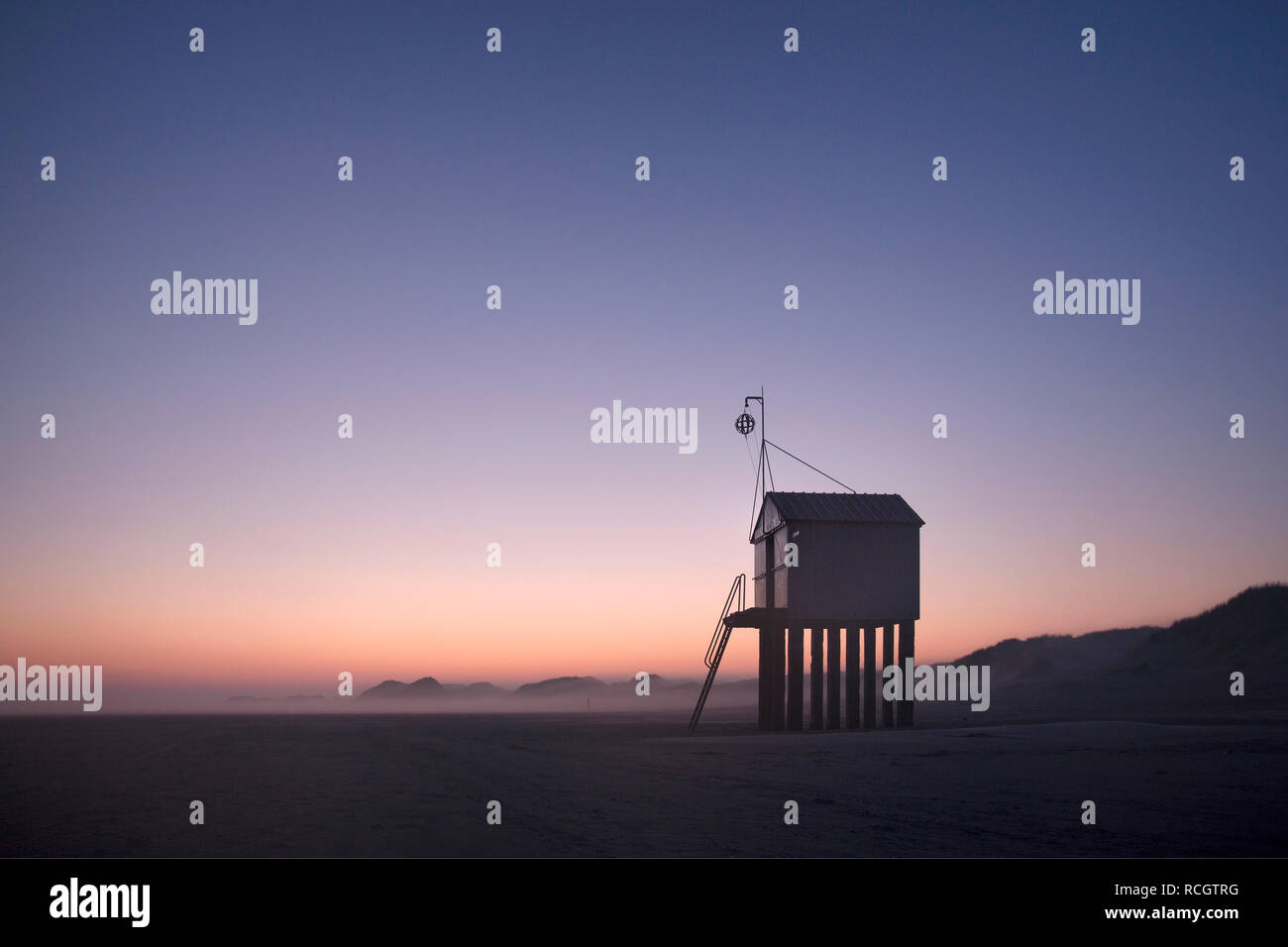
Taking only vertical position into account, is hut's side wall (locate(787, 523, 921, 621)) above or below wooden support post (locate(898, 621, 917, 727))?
above

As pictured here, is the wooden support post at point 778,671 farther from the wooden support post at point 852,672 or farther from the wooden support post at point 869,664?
the wooden support post at point 869,664

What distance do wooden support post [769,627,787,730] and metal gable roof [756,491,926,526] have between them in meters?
4.36

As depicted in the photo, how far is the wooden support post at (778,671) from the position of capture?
114 ft

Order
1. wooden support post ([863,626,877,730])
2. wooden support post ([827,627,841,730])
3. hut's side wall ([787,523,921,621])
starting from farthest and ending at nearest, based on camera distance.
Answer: wooden support post ([863,626,877,730])
wooden support post ([827,627,841,730])
hut's side wall ([787,523,921,621])

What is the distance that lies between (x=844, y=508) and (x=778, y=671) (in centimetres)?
636

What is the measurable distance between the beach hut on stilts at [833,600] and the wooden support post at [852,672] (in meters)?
0.04

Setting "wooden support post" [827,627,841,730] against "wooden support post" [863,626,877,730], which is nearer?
"wooden support post" [827,627,841,730]

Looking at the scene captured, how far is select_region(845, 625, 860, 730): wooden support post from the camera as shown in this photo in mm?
34781

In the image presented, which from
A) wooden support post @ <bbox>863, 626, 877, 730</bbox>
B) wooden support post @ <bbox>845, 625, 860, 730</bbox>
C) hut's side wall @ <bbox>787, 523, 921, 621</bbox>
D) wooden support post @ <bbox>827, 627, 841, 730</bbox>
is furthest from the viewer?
wooden support post @ <bbox>863, 626, 877, 730</bbox>

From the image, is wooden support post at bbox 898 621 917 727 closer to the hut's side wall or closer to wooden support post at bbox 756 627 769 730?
the hut's side wall

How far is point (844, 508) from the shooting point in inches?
1352
